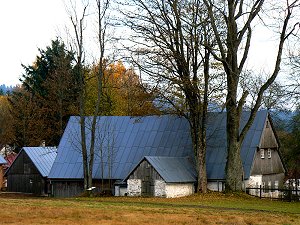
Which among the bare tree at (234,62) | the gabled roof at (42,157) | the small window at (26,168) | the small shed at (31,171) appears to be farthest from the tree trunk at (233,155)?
the small window at (26,168)

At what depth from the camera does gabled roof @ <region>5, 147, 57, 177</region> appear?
57062 millimetres

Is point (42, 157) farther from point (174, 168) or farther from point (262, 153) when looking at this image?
point (262, 153)

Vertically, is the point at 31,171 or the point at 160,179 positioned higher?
the point at 31,171

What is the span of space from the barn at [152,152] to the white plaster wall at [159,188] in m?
0.76

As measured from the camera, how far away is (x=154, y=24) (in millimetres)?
39688

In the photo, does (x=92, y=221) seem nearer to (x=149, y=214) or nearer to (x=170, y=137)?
(x=149, y=214)

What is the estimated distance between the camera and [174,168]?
138 feet

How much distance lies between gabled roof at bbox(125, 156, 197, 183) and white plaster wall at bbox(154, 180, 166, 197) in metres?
0.48

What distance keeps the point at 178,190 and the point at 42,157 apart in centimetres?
2130

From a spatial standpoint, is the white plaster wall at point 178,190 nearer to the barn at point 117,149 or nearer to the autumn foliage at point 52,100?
the barn at point 117,149

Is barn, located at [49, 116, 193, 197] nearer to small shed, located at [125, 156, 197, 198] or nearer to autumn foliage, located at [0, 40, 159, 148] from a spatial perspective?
small shed, located at [125, 156, 197, 198]

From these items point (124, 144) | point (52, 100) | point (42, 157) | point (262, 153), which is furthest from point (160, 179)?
point (52, 100)

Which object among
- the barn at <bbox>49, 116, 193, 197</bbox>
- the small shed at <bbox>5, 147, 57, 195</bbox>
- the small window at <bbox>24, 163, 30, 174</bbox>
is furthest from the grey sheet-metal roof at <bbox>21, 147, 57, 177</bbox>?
the barn at <bbox>49, 116, 193, 197</bbox>

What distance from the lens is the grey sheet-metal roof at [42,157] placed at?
57075mm
